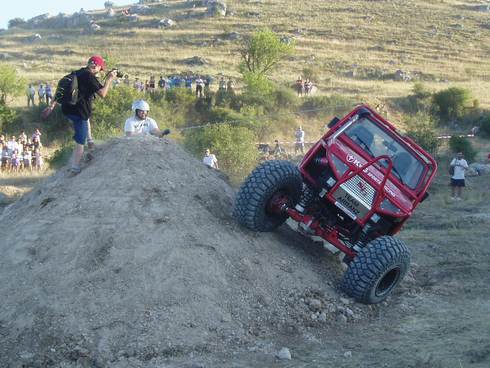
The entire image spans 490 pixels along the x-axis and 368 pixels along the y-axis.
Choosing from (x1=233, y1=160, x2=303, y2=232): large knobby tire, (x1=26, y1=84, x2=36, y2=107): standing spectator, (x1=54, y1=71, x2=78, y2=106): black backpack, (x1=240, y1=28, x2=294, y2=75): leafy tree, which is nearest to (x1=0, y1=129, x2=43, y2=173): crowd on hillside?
(x1=26, y1=84, x2=36, y2=107): standing spectator

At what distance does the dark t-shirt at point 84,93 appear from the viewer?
28.4ft

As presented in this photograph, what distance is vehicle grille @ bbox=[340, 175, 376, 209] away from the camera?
330 inches

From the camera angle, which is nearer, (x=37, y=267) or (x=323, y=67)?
(x=37, y=267)

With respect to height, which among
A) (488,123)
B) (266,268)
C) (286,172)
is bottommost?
(488,123)

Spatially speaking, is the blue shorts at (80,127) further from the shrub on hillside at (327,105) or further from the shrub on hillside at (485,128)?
the shrub on hillside at (485,128)

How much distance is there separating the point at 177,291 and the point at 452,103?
32075 millimetres

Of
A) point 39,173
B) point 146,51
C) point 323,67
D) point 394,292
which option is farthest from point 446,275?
point 146,51

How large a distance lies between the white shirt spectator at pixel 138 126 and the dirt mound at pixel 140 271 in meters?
0.37

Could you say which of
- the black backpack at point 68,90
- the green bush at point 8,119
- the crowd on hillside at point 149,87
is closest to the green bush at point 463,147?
the crowd on hillside at point 149,87

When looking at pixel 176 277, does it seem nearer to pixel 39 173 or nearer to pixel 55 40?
pixel 39 173

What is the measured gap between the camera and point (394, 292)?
368 inches

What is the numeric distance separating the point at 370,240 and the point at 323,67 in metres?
42.2

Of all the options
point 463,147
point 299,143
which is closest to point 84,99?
point 299,143

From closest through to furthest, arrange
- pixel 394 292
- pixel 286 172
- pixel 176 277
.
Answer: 1. pixel 176 277
2. pixel 286 172
3. pixel 394 292
